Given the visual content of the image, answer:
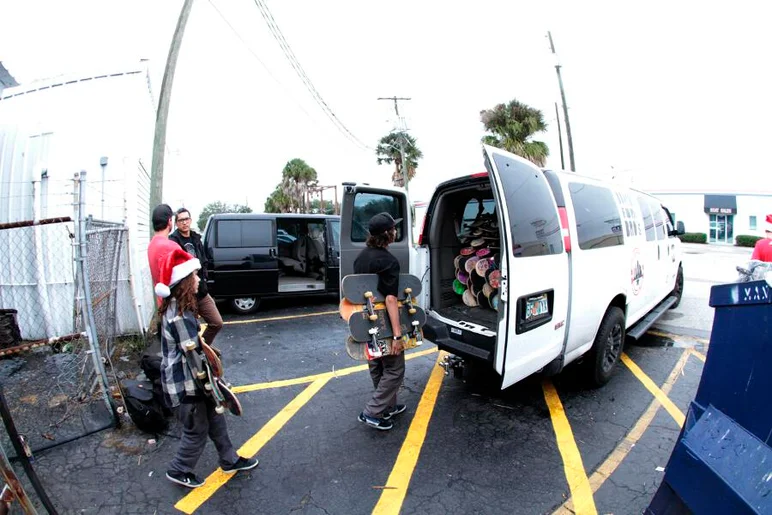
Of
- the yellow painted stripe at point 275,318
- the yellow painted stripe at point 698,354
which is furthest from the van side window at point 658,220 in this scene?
the yellow painted stripe at point 275,318

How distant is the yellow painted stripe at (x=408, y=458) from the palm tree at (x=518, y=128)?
15759 millimetres

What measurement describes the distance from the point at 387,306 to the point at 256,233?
4858 mm

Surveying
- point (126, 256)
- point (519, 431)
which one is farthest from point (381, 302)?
point (126, 256)

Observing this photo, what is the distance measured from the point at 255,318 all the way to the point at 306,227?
8.01 feet

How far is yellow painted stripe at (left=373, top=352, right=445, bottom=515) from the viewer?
247 cm

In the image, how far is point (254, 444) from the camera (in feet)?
10.2

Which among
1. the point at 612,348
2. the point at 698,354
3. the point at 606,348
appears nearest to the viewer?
the point at 606,348

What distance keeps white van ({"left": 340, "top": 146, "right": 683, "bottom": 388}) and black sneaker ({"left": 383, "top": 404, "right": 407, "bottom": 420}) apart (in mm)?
659

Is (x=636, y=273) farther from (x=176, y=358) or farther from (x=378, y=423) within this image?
(x=176, y=358)

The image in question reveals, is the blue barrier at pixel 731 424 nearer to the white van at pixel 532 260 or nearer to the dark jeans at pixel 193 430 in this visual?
the white van at pixel 532 260

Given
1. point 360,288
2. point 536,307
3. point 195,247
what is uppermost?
point 195,247

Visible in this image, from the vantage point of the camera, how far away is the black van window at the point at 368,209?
13.7 ft

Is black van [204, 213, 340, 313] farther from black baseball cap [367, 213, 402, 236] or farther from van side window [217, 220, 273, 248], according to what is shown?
black baseball cap [367, 213, 402, 236]

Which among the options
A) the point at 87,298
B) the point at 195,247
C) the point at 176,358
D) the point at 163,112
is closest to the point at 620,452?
the point at 176,358
